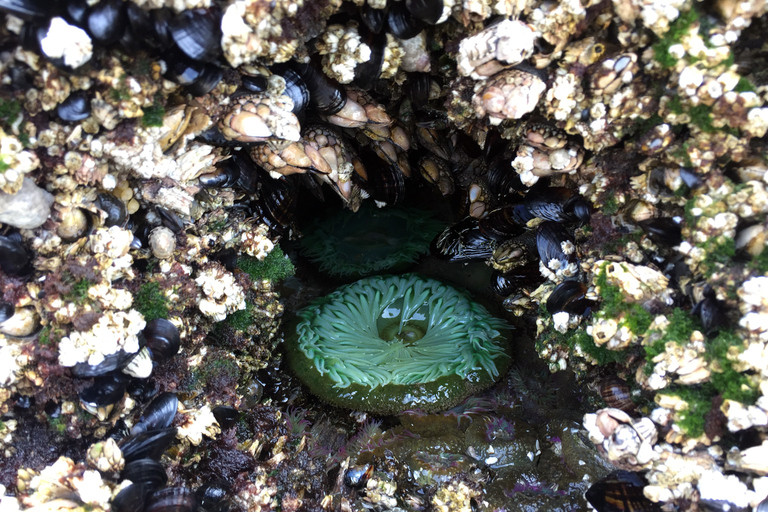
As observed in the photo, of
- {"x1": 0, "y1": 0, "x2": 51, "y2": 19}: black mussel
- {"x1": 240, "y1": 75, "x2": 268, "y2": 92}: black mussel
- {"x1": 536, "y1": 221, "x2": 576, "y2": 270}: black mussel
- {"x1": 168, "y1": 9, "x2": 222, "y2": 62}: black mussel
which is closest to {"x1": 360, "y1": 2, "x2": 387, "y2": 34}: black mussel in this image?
{"x1": 240, "y1": 75, "x2": 268, "y2": 92}: black mussel

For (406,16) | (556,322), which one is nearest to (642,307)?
(556,322)

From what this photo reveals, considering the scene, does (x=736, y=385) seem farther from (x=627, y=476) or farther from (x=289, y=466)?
(x=289, y=466)

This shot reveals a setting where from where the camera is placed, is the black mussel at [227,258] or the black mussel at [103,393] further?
the black mussel at [227,258]

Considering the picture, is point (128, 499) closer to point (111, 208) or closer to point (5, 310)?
point (5, 310)

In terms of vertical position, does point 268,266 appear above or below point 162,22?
below

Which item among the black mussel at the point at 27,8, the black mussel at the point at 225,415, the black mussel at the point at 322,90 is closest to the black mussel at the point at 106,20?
the black mussel at the point at 27,8

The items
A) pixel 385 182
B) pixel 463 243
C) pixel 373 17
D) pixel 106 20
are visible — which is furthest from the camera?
pixel 463 243

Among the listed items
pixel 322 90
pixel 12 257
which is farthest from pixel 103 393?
pixel 322 90

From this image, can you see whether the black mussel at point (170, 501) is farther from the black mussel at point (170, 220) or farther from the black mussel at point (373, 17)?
the black mussel at point (373, 17)
